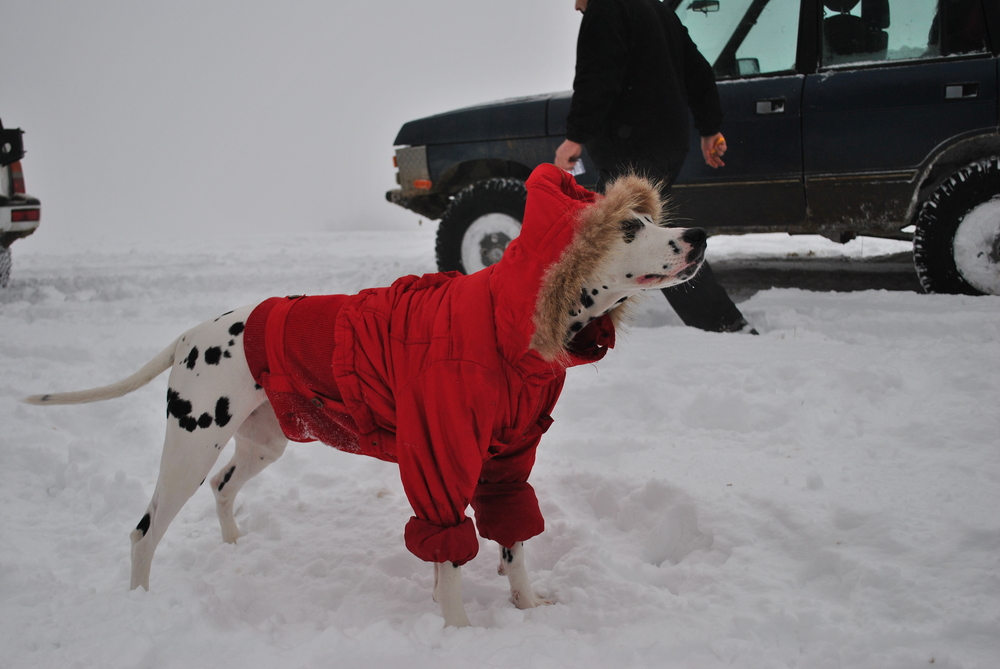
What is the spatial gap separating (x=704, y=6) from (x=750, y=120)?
0.90m

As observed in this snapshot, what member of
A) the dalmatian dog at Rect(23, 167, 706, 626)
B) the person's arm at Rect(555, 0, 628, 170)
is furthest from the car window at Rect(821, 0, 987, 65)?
the dalmatian dog at Rect(23, 167, 706, 626)

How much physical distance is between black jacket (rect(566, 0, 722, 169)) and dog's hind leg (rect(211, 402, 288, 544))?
1.95m

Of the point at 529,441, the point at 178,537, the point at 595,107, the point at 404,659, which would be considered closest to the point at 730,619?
the point at 529,441

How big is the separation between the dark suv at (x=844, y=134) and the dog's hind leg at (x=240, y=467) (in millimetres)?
2693

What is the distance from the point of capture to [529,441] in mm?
1954

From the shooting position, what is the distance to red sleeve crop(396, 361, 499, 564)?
164 centimetres

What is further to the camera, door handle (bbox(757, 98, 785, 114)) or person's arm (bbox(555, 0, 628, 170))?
door handle (bbox(757, 98, 785, 114))

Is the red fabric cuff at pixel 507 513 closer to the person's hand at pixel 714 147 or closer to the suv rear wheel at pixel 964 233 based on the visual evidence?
the person's hand at pixel 714 147

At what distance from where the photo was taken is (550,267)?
168cm

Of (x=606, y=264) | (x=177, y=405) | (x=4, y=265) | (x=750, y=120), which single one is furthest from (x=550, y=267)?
(x=4, y=265)

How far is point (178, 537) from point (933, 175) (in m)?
4.52

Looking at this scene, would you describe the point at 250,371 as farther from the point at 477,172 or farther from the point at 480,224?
the point at 477,172

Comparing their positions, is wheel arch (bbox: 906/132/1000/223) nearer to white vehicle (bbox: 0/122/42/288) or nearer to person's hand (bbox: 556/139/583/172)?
person's hand (bbox: 556/139/583/172)

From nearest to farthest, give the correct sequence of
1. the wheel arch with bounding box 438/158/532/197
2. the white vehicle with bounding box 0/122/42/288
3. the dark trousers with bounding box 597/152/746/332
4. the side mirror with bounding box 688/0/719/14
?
the dark trousers with bounding box 597/152/746/332, the side mirror with bounding box 688/0/719/14, the wheel arch with bounding box 438/158/532/197, the white vehicle with bounding box 0/122/42/288
